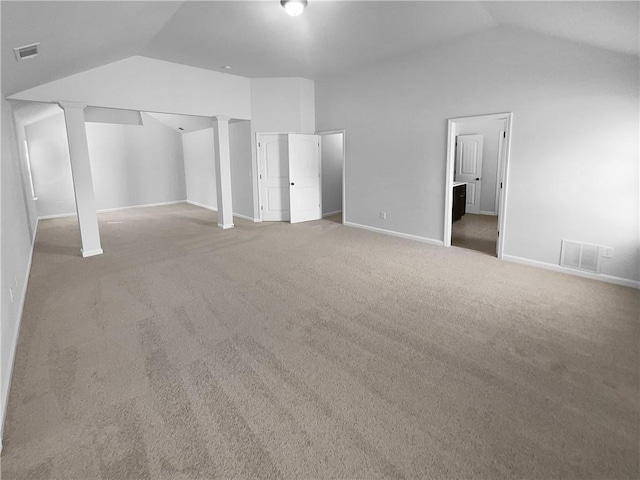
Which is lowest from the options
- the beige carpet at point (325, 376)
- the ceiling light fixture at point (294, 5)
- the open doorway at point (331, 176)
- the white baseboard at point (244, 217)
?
the beige carpet at point (325, 376)

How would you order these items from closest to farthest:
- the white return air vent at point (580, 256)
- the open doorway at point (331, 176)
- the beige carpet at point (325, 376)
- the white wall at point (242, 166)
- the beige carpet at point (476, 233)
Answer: the beige carpet at point (325, 376) < the white return air vent at point (580, 256) < the beige carpet at point (476, 233) < the white wall at point (242, 166) < the open doorway at point (331, 176)

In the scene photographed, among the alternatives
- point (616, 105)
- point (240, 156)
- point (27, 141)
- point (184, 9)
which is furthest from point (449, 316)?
point (27, 141)

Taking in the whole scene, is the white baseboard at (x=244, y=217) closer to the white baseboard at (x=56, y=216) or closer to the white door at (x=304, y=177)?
the white door at (x=304, y=177)

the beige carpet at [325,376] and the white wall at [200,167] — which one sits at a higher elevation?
the white wall at [200,167]

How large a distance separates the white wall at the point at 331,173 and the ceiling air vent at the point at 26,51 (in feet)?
17.6

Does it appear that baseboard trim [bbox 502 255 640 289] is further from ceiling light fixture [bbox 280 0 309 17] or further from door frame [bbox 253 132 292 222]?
door frame [bbox 253 132 292 222]

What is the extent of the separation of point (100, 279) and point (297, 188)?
13.2 ft

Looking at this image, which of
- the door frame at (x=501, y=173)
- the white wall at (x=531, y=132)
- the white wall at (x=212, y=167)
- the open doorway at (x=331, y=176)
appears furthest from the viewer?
the open doorway at (x=331, y=176)

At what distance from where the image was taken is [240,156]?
7512 mm

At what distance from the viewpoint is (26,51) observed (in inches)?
116

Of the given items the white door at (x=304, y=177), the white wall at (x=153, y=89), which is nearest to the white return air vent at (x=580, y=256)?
the white door at (x=304, y=177)

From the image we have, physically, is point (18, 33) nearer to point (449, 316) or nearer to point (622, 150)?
point (449, 316)

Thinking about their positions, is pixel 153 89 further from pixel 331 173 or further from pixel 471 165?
pixel 471 165

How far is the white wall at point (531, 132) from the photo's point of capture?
3619 mm
